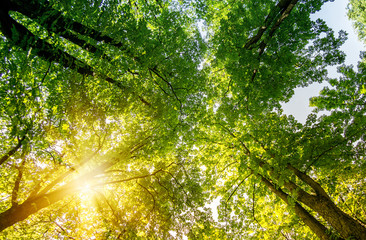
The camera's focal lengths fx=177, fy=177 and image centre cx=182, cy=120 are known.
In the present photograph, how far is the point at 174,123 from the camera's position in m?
8.33

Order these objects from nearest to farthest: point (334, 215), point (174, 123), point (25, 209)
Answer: point (334, 215)
point (25, 209)
point (174, 123)

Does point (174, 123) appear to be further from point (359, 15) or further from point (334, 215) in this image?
point (359, 15)

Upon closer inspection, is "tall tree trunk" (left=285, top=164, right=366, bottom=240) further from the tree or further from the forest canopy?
the tree

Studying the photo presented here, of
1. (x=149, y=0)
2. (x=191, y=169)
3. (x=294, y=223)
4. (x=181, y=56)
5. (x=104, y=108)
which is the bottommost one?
(x=294, y=223)

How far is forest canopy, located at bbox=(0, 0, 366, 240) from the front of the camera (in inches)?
171

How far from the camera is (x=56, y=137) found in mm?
4582

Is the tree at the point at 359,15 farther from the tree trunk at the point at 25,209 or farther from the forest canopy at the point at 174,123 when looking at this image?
the tree trunk at the point at 25,209

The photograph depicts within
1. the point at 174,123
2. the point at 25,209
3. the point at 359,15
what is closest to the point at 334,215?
the point at 174,123

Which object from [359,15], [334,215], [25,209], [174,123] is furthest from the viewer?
[359,15]

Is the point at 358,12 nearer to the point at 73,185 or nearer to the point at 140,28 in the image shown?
the point at 140,28

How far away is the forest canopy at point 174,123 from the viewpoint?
4340mm

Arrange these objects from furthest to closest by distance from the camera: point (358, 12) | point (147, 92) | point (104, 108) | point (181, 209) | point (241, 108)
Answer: point (358, 12)
point (181, 209)
point (241, 108)
point (147, 92)
point (104, 108)

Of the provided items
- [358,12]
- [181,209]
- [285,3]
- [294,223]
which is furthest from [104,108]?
[358,12]

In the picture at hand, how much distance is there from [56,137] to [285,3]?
8549mm
